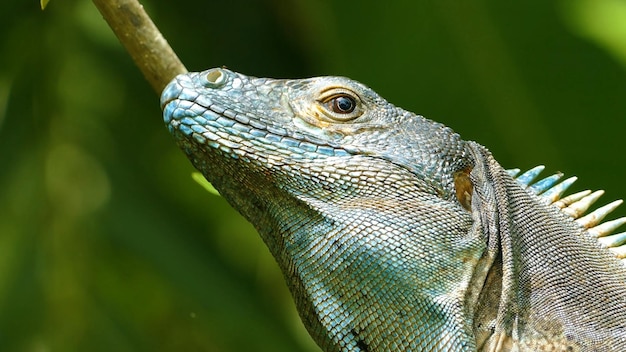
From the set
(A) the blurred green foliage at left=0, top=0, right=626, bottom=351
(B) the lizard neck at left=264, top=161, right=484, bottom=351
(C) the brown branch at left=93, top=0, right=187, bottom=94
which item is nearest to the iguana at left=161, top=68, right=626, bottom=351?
(B) the lizard neck at left=264, top=161, right=484, bottom=351

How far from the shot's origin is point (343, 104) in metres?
4.06

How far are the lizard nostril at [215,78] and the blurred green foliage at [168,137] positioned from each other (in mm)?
2743

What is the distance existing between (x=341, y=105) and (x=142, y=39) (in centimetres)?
A: 113

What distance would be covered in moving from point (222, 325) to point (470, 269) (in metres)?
3.26

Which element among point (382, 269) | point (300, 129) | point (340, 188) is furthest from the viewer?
point (300, 129)

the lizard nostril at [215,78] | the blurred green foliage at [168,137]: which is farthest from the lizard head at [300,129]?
the blurred green foliage at [168,137]

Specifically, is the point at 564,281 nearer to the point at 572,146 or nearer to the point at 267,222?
the point at 267,222

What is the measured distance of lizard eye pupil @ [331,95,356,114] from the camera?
4051 millimetres

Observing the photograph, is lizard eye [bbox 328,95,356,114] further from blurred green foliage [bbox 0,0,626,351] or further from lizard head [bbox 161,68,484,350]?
blurred green foliage [bbox 0,0,626,351]

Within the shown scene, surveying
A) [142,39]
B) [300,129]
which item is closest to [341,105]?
[300,129]

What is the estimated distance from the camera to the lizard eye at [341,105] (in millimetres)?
4031

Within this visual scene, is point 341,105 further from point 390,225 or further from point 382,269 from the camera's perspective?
point 382,269

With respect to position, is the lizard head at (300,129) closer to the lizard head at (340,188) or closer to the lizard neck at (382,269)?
the lizard head at (340,188)

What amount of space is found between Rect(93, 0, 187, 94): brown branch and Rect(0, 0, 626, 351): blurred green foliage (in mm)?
2415
